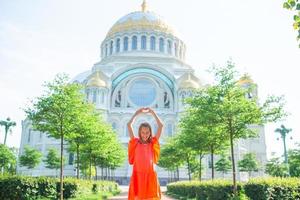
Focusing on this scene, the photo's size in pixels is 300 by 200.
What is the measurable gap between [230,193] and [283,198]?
2174 millimetres

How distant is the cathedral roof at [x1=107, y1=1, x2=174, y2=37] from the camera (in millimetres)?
68438

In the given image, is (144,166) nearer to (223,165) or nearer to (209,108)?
(209,108)

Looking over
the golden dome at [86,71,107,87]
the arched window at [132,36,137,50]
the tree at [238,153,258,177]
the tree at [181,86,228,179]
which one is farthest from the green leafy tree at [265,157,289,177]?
the tree at [181,86,228,179]

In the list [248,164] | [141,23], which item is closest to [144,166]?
[248,164]

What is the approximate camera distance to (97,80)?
2239 inches

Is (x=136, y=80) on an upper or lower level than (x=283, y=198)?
upper

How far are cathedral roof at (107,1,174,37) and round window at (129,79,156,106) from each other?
1298 cm

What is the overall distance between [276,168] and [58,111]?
44.2 m

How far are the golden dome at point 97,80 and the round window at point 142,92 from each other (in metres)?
5.61

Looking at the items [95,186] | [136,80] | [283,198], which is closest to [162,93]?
[136,80]

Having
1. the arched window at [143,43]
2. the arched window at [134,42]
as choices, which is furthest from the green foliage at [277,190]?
the arched window at [134,42]

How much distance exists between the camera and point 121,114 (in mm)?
57531

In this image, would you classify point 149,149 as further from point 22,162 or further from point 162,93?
point 162,93

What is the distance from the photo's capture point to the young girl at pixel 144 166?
18.6 ft
